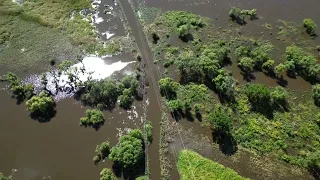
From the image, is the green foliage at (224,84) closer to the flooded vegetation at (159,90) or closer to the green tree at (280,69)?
the flooded vegetation at (159,90)

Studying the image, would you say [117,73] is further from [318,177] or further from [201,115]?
[318,177]

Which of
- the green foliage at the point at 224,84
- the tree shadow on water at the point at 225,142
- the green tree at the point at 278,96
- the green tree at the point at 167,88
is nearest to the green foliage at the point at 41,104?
the green tree at the point at 167,88

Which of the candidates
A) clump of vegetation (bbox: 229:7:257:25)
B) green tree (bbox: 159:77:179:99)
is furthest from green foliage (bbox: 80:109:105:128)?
clump of vegetation (bbox: 229:7:257:25)

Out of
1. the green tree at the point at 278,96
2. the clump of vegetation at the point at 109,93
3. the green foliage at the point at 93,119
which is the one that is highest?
the clump of vegetation at the point at 109,93

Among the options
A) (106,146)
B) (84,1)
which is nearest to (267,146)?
(106,146)

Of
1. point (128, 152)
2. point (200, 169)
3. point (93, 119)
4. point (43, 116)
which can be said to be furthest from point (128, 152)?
point (43, 116)
